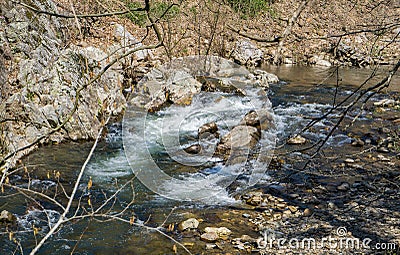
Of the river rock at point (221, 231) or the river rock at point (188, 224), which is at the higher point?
the river rock at point (188, 224)

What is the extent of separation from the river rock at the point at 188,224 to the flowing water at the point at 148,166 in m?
0.20

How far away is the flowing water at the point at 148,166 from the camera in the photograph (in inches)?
166

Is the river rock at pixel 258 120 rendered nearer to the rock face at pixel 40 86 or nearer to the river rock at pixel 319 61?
the rock face at pixel 40 86

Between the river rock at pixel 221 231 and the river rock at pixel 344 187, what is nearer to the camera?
the river rock at pixel 221 231

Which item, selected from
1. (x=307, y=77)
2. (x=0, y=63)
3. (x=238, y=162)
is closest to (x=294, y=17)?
(x=238, y=162)

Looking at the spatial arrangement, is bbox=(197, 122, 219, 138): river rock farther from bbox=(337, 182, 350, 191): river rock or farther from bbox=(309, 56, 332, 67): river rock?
bbox=(309, 56, 332, 67): river rock

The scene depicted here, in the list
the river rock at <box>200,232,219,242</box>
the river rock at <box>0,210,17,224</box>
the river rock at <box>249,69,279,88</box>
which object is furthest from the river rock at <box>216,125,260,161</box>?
the river rock at <box>249,69,279,88</box>

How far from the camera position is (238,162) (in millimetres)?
6402

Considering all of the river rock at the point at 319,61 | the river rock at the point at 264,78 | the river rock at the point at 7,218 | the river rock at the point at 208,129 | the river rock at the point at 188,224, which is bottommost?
the river rock at the point at 188,224

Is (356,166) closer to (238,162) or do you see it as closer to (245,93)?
(238,162)

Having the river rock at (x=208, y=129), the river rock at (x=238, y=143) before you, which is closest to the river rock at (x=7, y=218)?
the river rock at (x=238, y=143)

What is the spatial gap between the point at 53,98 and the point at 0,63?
104cm

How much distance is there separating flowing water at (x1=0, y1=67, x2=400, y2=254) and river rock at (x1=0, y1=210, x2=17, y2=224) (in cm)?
9

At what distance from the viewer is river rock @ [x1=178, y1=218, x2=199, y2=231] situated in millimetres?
4430
